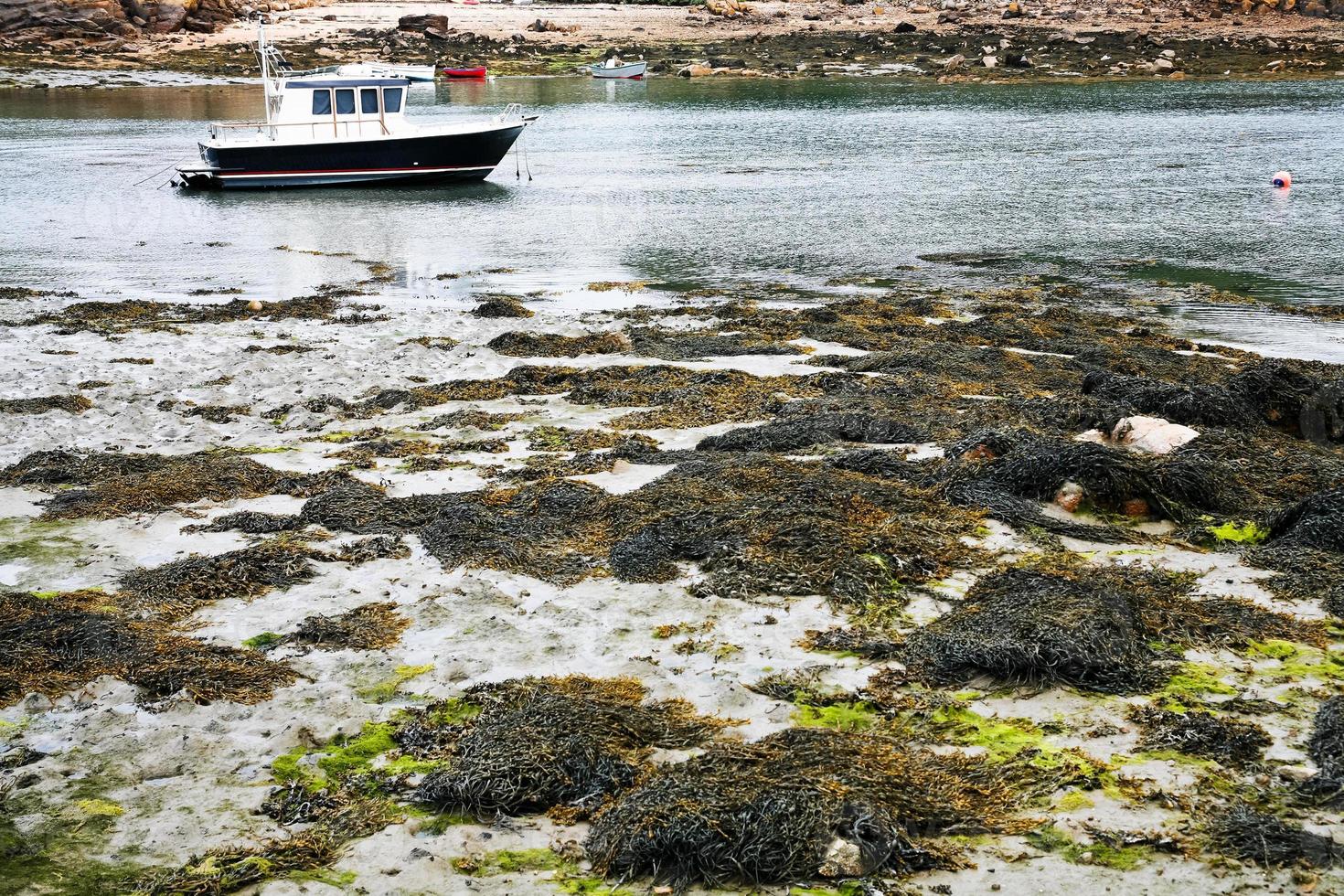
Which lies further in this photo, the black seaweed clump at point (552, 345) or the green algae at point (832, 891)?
the black seaweed clump at point (552, 345)

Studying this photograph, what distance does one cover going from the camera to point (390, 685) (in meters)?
5.29

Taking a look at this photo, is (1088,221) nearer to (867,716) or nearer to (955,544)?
(955,544)

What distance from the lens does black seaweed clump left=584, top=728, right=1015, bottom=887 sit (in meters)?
3.86

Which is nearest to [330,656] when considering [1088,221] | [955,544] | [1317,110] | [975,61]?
[955,544]

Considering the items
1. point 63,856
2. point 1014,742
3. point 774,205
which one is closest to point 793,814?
point 1014,742

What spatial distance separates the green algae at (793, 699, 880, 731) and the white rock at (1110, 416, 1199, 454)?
3904mm

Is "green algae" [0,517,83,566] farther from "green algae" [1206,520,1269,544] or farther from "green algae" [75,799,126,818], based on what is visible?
"green algae" [1206,520,1269,544]

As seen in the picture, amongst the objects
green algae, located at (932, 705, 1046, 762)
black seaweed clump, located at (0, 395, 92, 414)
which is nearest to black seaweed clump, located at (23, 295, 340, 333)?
black seaweed clump, located at (0, 395, 92, 414)

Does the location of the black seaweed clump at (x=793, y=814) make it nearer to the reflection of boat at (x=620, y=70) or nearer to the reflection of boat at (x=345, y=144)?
the reflection of boat at (x=345, y=144)

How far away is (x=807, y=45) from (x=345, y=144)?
3925 cm

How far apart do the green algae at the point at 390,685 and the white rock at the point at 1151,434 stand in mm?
5119

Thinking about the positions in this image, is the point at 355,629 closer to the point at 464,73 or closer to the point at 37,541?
the point at 37,541

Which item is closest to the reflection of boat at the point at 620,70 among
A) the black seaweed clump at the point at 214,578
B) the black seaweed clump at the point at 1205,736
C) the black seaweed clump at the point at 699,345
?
the black seaweed clump at the point at 699,345

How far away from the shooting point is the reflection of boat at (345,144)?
27.0m
